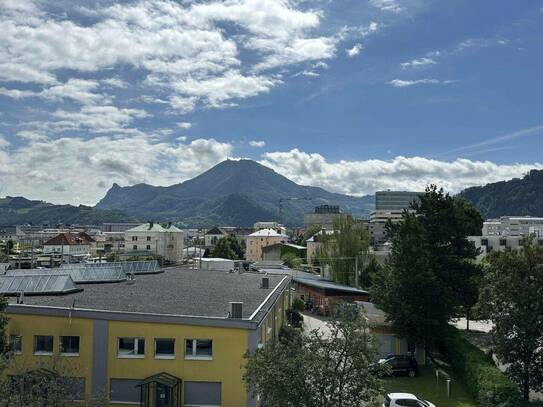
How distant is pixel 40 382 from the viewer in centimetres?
1617

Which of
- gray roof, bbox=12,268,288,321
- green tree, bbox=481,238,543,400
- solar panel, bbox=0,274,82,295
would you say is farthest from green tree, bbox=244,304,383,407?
solar panel, bbox=0,274,82,295

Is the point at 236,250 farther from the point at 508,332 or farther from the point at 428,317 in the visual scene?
the point at 508,332

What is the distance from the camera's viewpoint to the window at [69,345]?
79.0ft

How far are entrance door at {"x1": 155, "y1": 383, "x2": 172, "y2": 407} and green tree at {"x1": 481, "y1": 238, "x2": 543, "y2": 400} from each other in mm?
15430

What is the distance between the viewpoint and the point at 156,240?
137 m

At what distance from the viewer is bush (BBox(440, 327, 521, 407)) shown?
76.0 ft

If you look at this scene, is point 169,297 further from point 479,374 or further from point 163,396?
point 479,374

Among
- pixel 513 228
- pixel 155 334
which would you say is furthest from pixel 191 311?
pixel 513 228

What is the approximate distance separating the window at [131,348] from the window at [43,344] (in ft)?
10.7

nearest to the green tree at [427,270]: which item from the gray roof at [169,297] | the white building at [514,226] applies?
the gray roof at [169,297]

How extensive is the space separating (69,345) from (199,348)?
5947 mm

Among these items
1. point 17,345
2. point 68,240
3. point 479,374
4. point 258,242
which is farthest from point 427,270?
point 68,240

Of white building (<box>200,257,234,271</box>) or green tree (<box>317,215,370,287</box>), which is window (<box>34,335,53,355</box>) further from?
white building (<box>200,257,234,271</box>)

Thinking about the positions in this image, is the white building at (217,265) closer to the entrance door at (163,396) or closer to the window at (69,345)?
the window at (69,345)
